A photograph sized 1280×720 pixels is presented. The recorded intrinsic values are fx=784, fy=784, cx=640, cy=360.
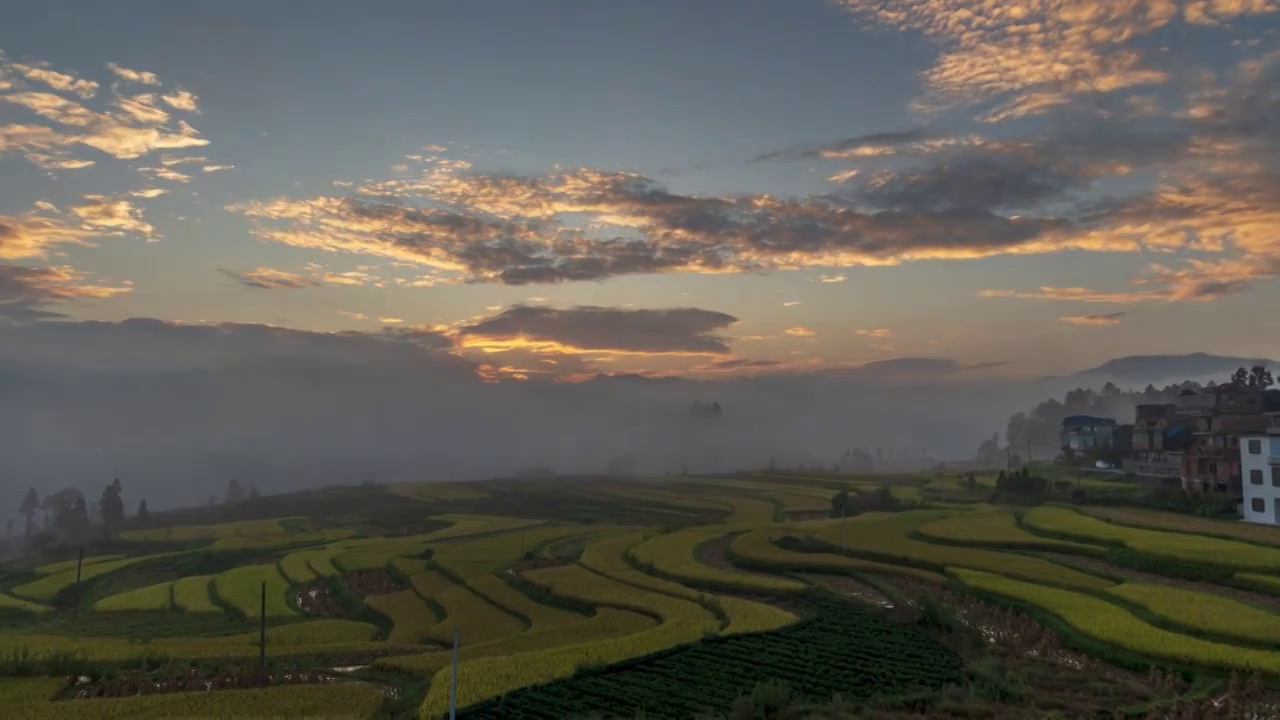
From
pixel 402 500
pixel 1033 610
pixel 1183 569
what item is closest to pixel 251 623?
pixel 1033 610

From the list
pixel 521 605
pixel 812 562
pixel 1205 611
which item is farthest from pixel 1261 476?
pixel 521 605

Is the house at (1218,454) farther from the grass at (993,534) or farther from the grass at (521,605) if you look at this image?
the grass at (521,605)

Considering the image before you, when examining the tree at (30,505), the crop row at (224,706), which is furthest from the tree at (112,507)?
the crop row at (224,706)

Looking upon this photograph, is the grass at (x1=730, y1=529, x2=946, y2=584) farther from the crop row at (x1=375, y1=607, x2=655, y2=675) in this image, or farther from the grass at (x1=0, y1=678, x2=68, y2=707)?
the grass at (x1=0, y1=678, x2=68, y2=707)

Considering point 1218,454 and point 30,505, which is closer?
point 1218,454

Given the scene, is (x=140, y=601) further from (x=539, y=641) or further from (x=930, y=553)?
(x=930, y=553)

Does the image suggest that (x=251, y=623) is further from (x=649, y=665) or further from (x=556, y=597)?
(x=649, y=665)
